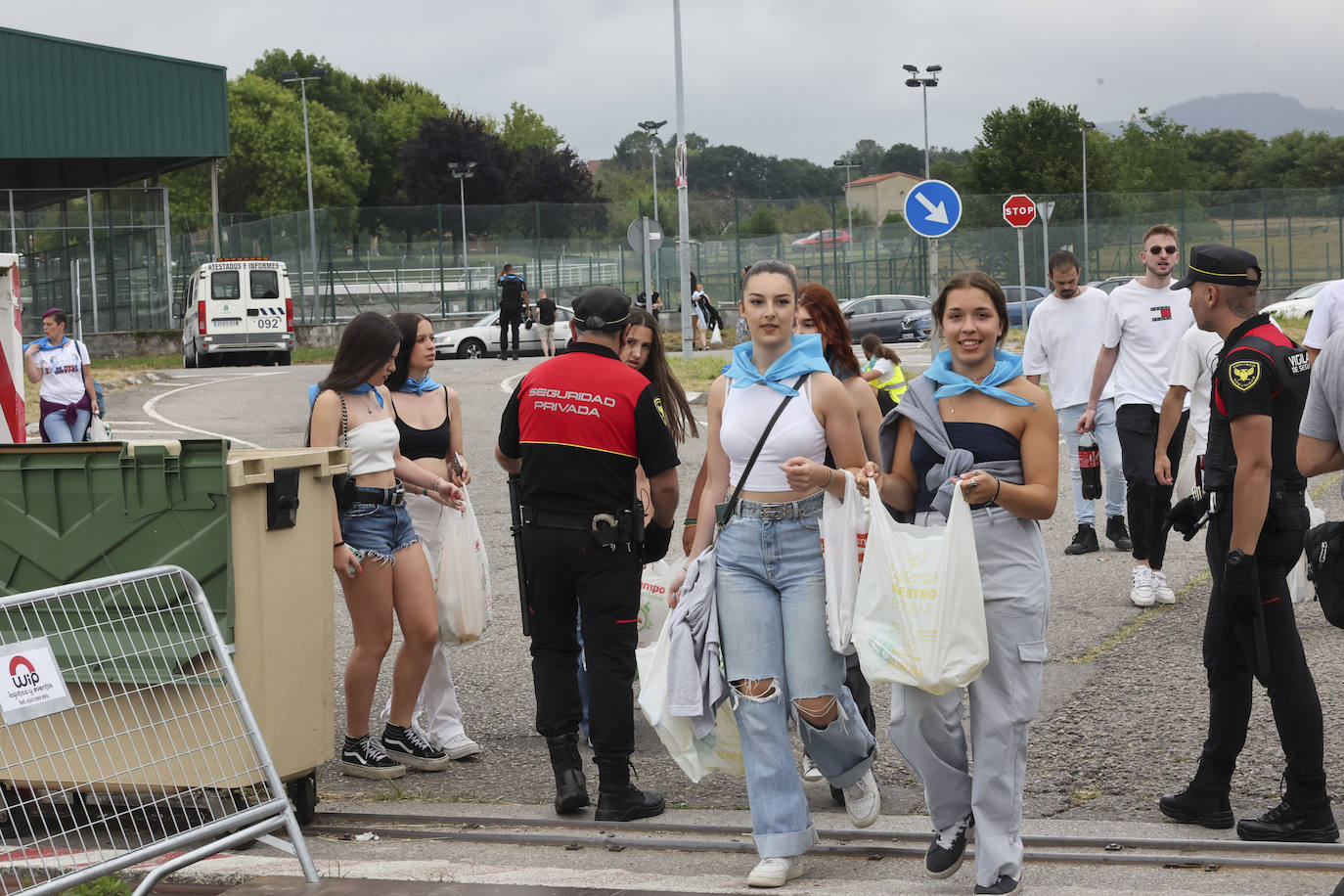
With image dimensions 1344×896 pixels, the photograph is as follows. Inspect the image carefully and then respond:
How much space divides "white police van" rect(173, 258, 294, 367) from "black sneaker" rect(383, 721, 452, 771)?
26.4 meters

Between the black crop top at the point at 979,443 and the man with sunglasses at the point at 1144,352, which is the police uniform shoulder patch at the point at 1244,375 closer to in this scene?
the black crop top at the point at 979,443

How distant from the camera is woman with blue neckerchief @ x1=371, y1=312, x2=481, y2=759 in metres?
5.82

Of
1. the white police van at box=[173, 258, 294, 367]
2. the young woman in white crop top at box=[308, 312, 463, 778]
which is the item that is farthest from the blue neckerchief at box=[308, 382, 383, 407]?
the white police van at box=[173, 258, 294, 367]

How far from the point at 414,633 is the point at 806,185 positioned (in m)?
172

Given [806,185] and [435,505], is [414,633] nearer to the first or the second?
[435,505]

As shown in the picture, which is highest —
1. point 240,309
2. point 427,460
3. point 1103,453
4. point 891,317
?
point 240,309

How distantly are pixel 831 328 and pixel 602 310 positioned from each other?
95 cm

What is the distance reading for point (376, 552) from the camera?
17.9ft

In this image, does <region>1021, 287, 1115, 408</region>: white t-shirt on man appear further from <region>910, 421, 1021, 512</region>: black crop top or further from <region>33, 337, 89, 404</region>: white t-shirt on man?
<region>33, 337, 89, 404</region>: white t-shirt on man

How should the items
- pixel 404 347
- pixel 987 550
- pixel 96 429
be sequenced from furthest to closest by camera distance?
pixel 96 429 < pixel 404 347 < pixel 987 550

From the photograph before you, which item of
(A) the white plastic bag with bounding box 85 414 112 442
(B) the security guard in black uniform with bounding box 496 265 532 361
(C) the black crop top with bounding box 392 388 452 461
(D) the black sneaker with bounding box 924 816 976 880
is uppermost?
(B) the security guard in black uniform with bounding box 496 265 532 361

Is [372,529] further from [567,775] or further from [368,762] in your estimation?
[567,775]

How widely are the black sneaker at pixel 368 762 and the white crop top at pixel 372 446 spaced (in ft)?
3.54

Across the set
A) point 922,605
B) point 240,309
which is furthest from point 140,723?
point 240,309
